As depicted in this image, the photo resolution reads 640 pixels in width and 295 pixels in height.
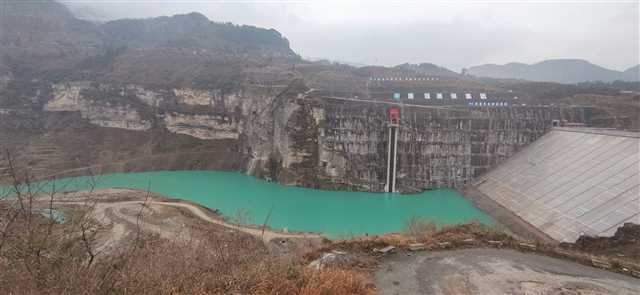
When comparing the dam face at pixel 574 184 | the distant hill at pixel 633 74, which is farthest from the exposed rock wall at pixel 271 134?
the distant hill at pixel 633 74

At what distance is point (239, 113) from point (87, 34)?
2747 inches

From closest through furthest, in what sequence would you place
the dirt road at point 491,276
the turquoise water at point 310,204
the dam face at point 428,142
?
the dirt road at point 491,276
the turquoise water at point 310,204
the dam face at point 428,142

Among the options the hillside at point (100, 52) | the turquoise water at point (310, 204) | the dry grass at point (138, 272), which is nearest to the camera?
the dry grass at point (138, 272)

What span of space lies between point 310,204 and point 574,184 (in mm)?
22070

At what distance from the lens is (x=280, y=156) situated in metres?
44.3

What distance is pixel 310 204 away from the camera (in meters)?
34.7

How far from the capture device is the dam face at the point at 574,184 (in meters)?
22.0

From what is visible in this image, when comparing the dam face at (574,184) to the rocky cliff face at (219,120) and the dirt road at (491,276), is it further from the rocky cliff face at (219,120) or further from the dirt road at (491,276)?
the dirt road at (491,276)

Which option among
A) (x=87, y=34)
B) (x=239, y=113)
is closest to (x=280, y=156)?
(x=239, y=113)

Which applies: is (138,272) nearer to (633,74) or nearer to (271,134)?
(271,134)

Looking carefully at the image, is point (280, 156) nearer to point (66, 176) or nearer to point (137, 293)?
point (66, 176)

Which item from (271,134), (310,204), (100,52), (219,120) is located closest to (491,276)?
(310,204)

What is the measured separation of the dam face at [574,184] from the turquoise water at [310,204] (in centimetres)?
378

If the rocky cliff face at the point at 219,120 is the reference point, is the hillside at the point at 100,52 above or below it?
above
